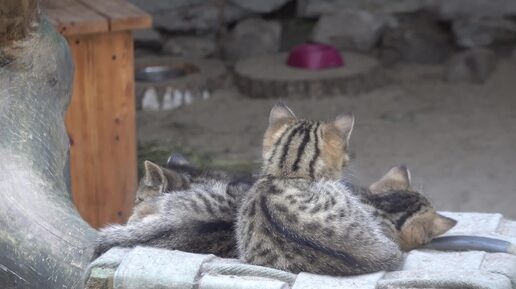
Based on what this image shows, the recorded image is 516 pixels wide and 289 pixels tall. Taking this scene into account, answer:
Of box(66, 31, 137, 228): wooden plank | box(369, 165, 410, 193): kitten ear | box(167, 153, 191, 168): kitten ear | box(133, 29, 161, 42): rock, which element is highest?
box(369, 165, 410, 193): kitten ear

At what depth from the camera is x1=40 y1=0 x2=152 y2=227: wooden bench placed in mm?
5668

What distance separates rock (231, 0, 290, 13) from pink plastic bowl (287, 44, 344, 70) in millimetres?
930

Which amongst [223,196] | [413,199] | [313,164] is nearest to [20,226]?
[223,196]

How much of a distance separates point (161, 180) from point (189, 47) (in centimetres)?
Answer: 590

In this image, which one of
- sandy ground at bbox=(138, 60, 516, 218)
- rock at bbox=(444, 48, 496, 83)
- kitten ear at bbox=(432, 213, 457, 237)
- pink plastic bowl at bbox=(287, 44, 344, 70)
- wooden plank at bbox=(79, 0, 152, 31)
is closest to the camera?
kitten ear at bbox=(432, 213, 457, 237)

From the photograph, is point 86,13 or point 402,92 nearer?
point 86,13

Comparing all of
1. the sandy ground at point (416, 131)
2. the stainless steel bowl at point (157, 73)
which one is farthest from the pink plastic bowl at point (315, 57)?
the stainless steel bowl at point (157, 73)

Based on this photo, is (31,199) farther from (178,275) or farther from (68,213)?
(178,275)

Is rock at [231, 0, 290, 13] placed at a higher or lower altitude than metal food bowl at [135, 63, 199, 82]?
higher

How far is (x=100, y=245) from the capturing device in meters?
3.46

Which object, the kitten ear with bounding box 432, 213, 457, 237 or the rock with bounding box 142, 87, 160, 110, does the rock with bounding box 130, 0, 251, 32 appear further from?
the kitten ear with bounding box 432, 213, 457, 237

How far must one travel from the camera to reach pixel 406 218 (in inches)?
146

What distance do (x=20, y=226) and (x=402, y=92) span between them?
19.2ft

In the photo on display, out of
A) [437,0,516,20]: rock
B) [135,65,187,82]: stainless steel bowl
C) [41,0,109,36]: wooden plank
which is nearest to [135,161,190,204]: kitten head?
[41,0,109,36]: wooden plank
